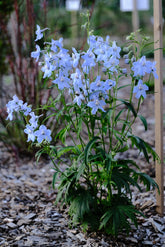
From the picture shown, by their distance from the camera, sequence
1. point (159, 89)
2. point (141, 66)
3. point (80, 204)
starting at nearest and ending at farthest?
point (141, 66) < point (80, 204) < point (159, 89)

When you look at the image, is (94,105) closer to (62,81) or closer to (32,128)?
(62,81)

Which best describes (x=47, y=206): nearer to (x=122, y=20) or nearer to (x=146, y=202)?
(x=146, y=202)

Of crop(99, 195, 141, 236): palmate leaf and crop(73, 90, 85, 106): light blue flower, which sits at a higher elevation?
crop(73, 90, 85, 106): light blue flower

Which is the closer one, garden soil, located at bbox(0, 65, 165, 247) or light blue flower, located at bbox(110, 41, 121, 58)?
light blue flower, located at bbox(110, 41, 121, 58)

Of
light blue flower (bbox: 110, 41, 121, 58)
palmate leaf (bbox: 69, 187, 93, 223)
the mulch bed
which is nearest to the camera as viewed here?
light blue flower (bbox: 110, 41, 121, 58)

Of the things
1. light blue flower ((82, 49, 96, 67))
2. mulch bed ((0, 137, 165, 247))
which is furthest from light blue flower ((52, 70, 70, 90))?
mulch bed ((0, 137, 165, 247))

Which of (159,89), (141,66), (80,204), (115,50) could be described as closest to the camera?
(141,66)

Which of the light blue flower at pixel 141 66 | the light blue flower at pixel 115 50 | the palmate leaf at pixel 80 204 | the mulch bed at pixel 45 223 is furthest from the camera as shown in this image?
the mulch bed at pixel 45 223

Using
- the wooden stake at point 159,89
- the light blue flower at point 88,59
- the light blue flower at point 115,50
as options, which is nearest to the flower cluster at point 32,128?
the light blue flower at point 88,59

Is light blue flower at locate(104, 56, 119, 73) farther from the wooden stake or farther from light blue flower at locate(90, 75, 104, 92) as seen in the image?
the wooden stake

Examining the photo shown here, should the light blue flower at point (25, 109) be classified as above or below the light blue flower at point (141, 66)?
below

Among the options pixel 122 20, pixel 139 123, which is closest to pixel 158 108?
pixel 139 123

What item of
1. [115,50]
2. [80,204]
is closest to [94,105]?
[115,50]

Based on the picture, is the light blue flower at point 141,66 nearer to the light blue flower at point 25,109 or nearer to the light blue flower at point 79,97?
the light blue flower at point 79,97
